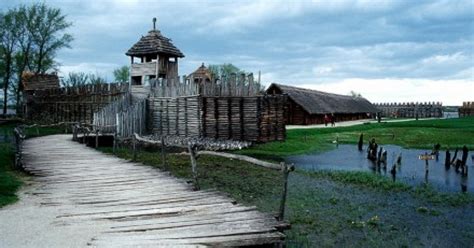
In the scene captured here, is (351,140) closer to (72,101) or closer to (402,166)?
(402,166)

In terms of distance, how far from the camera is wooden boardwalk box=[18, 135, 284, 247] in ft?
23.0

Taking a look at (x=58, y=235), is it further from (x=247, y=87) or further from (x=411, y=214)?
(x=247, y=87)

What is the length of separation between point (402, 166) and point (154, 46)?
75.5ft

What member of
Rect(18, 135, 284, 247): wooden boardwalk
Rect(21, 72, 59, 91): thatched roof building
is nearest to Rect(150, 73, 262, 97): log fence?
Rect(18, 135, 284, 247): wooden boardwalk

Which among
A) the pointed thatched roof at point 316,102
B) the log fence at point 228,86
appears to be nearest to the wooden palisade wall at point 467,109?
the pointed thatched roof at point 316,102

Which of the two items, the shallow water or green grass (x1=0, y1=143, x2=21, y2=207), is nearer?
green grass (x1=0, y1=143, x2=21, y2=207)

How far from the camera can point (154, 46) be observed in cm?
3709

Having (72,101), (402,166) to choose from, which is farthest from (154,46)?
(402,166)

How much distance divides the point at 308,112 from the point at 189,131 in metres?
20.7

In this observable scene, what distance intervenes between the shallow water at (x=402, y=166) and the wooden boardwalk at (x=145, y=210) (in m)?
9.49

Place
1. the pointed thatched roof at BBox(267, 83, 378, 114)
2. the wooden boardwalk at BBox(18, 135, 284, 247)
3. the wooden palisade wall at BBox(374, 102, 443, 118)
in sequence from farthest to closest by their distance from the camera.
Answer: the wooden palisade wall at BBox(374, 102, 443, 118), the pointed thatched roof at BBox(267, 83, 378, 114), the wooden boardwalk at BBox(18, 135, 284, 247)

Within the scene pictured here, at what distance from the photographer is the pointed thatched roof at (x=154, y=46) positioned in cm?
3703

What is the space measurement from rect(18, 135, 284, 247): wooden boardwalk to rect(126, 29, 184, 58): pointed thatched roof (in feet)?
76.6

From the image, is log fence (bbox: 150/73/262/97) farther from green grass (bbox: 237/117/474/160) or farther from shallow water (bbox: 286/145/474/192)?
Answer: shallow water (bbox: 286/145/474/192)
